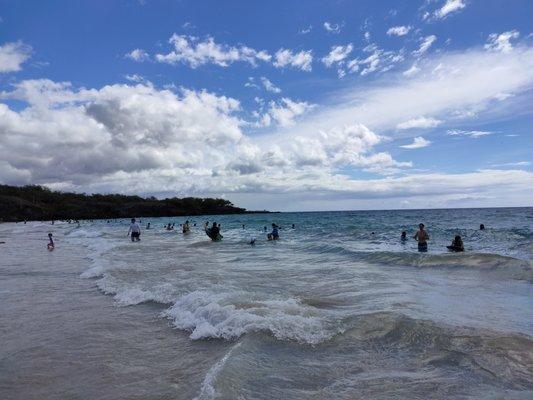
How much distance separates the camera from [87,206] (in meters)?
163

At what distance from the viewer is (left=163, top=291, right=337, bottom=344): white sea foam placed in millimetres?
7523

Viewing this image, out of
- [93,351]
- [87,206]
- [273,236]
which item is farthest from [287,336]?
[87,206]

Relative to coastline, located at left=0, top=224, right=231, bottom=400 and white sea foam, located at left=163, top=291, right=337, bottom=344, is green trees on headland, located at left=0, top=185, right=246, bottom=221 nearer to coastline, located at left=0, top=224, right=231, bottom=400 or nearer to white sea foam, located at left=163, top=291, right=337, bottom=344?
coastline, located at left=0, top=224, right=231, bottom=400

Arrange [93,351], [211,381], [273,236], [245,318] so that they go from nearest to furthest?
[211,381] → [93,351] → [245,318] → [273,236]

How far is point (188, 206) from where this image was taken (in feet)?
575

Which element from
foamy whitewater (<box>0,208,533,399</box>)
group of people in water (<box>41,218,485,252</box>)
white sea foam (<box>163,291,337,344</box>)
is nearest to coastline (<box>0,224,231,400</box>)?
foamy whitewater (<box>0,208,533,399</box>)

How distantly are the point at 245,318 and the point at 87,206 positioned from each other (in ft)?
554

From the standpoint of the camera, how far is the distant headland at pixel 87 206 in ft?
459

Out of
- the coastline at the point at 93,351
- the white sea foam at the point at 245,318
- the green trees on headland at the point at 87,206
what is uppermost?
the green trees on headland at the point at 87,206

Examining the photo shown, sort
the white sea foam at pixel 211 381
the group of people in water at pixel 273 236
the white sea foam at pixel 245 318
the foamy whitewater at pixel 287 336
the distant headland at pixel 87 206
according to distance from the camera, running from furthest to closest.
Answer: the distant headland at pixel 87 206 < the group of people in water at pixel 273 236 < the white sea foam at pixel 245 318 < the foamy whitewater at pixel 287 336 < the white sea foam at pixel 211 381

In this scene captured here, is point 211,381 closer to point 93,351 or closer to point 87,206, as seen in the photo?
point 93,351

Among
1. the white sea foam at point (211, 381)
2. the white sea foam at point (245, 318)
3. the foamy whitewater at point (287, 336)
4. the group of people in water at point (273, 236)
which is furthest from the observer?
the group of people in water at point (273, 236)

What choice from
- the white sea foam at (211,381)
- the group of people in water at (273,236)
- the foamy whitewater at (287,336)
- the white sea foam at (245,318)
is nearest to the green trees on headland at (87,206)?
the group of people in water at (273,236)

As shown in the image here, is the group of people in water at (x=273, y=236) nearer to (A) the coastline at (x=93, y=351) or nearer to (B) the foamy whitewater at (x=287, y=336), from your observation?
(B) the foamy whitewater at (x=287, y=336)
